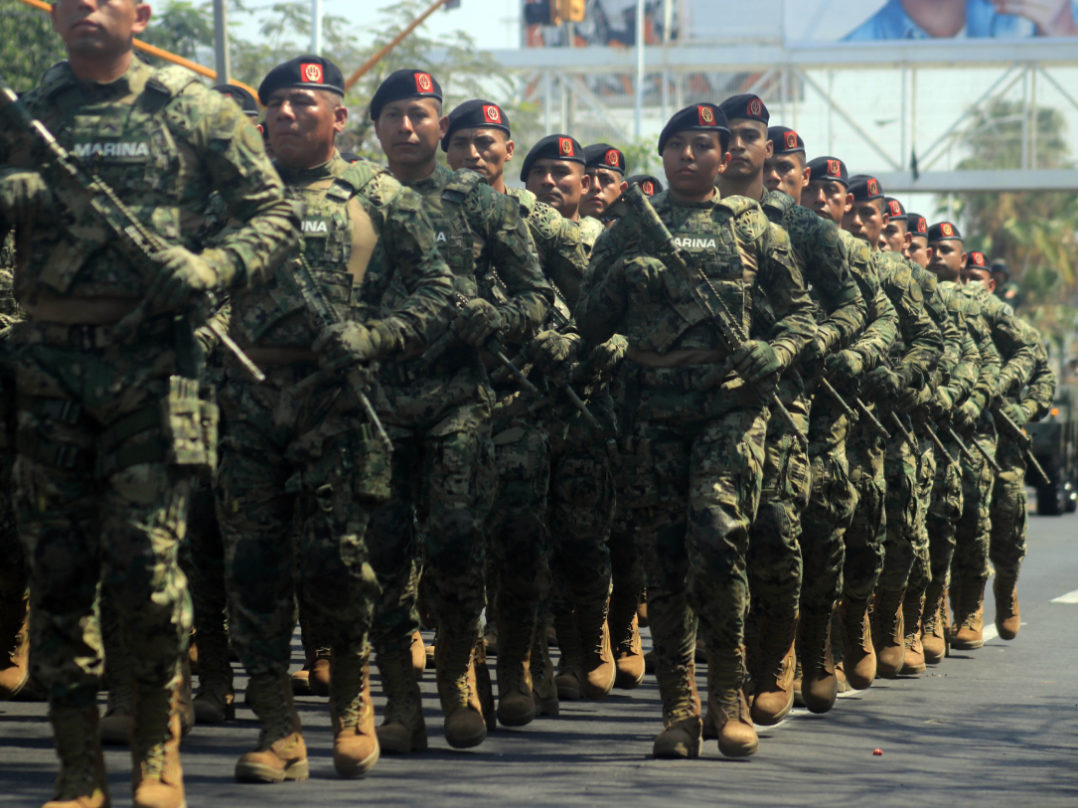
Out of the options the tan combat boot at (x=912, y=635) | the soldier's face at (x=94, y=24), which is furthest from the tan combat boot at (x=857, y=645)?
the soldier's face at (x=94, y=24)

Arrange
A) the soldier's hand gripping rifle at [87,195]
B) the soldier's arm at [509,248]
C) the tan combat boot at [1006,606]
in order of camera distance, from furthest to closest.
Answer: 1. the tan combat boot at [1006,606]
2. the soldier's arm at [509,248]
3. the soldier's hand gripping rifle at [87,195]

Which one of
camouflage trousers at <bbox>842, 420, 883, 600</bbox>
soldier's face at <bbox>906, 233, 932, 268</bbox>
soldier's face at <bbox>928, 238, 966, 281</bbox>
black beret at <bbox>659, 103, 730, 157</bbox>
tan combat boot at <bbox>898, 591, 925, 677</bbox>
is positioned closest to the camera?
black beret at <bbox>659, 103, 730, 157</bbox>

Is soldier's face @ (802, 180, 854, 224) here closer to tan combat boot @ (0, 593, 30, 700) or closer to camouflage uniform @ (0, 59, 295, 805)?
tan combat boot @ (0, 593, 30, 700)

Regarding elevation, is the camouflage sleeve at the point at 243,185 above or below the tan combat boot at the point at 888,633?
above

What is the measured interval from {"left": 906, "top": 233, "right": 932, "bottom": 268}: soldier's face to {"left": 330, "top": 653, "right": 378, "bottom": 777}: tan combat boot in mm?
6821

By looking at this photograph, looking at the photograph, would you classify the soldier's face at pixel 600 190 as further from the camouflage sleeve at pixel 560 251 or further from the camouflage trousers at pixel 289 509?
the camouflage trousers at pixel 289 509

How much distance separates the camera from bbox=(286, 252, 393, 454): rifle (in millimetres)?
6539

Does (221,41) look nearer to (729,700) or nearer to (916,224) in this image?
(916,224)

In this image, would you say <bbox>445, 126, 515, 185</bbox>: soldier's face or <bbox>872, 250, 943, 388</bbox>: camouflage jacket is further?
<bbox>872, 250, 943, 388</bbox>: camouflage jacket

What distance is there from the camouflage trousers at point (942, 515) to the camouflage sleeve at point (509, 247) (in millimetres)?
4028

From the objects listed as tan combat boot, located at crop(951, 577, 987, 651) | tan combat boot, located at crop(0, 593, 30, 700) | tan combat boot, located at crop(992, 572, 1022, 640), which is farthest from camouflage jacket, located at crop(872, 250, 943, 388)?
tan combat boot, located at crop(0, 593, 30, 700)

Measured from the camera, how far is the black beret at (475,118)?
29.6ft

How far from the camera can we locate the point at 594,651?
910cm

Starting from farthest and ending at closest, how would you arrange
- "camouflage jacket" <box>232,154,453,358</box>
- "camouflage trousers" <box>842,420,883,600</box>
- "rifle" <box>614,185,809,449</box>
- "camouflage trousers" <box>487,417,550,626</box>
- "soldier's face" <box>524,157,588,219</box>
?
"soldier's face" <box>524,157,588,219</box> < "camouflage trousers" <box>842,420,883,600</box> < "camouflage trousers" <box>487,417,550,626</box> < "rifle" <box>614,185,809,449</box> < "camouflage jacket" <box>232,154,453,358</box>
